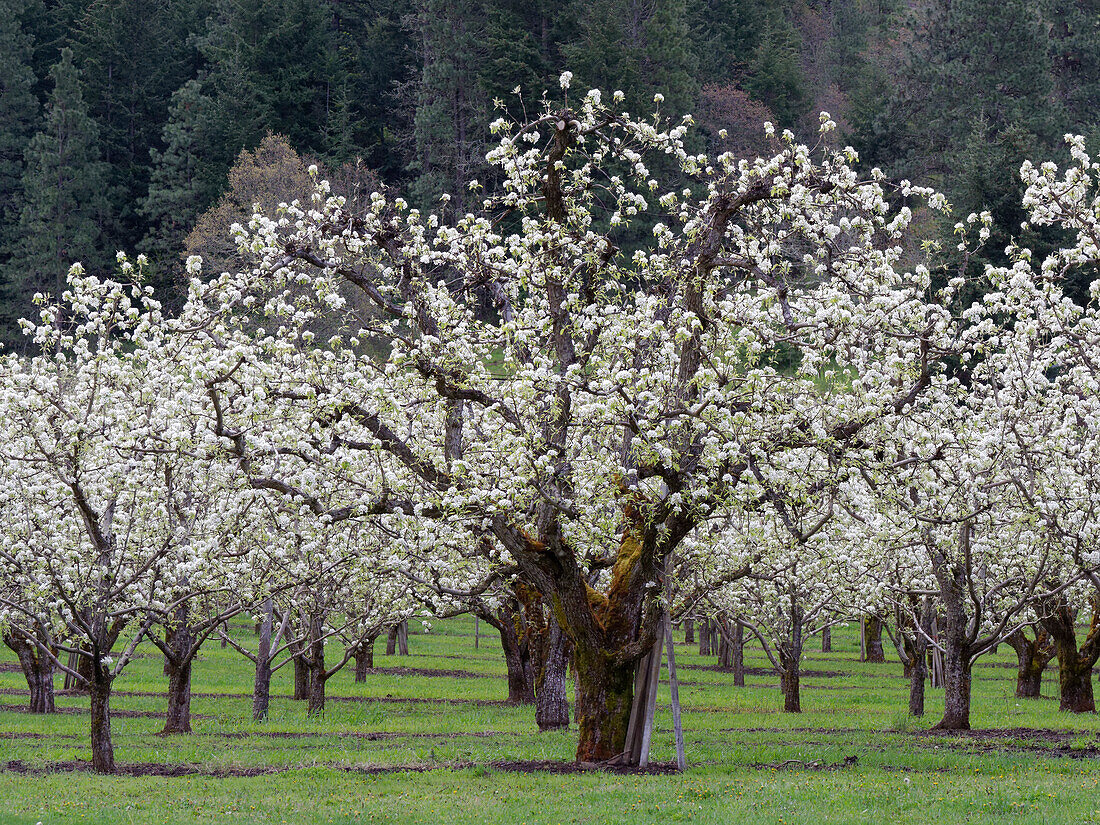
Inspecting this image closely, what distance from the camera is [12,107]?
76125 mm

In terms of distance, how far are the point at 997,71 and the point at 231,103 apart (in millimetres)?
48311

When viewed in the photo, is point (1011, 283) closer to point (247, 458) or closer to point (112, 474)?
point (247, 458)

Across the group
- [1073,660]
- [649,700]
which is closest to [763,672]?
[1073,660]

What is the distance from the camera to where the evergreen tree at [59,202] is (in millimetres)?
68625

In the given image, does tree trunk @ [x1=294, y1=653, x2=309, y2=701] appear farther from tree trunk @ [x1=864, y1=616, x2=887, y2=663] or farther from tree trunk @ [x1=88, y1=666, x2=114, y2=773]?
tree trunk @ [x1=864, y1=616, x2=887, y2=663]

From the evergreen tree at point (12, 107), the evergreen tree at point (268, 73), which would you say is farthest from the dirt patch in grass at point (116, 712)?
the evergreen tree at point (12, 107)

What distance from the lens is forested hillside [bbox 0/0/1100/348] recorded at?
208ft

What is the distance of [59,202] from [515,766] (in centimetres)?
6525

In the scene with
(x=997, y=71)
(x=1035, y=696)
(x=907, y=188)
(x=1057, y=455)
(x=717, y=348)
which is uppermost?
(x=997, y=71)

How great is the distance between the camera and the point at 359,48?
3243 inches

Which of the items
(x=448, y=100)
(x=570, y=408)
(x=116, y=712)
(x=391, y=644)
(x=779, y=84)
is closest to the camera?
(x=570, y=408)

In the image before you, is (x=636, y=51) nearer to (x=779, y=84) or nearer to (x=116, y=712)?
(x=779, y=84)

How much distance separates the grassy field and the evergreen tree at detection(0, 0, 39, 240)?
52853mm

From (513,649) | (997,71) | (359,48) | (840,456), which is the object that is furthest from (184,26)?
(840,456)
